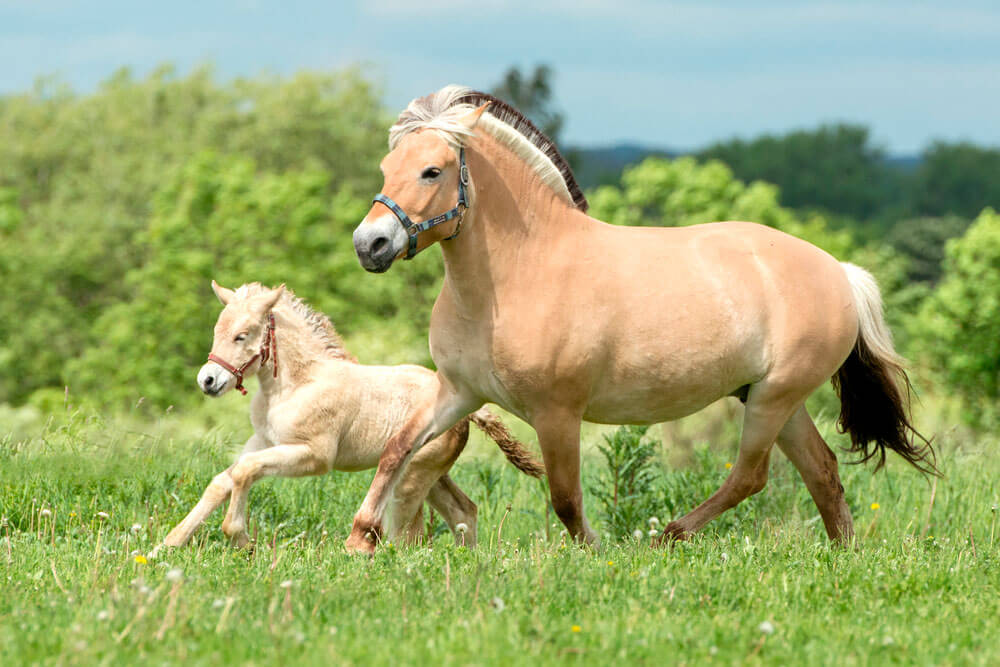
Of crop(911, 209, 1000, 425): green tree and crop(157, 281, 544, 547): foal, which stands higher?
crop(157, 281, 544, 547): foal

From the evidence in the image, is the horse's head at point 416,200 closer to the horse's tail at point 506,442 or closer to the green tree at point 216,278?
the horse's tail at point 506,442

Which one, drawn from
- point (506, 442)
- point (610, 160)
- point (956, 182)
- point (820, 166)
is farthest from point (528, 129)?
point (610, 160)

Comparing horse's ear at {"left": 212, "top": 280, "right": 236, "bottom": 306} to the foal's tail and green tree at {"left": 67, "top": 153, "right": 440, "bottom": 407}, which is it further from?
green tree at {"left": 67, "top": 153, "right": 440, "bottom": 407}

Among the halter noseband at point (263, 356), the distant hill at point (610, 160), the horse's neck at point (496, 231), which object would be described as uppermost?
the horse's neck at point (496, 231)

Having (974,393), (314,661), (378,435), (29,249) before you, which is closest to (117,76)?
(29,249)

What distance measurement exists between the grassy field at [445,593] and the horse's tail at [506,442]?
461mm

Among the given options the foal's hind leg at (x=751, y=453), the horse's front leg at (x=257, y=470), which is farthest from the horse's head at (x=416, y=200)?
the foal's hind leg at (x=751, y=453)

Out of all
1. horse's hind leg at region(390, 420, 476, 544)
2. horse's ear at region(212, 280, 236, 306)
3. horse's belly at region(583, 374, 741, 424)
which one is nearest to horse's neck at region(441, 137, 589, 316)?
horse's belly at region(583, 374, 741, 424)

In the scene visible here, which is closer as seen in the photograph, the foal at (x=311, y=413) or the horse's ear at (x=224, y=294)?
the foal at (x=311, y=413)

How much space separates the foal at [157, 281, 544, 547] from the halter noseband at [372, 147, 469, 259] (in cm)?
103

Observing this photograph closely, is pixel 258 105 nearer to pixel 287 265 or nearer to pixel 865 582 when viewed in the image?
Answer: pixel 287 265

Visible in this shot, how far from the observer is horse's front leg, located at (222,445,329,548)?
21.1 feet

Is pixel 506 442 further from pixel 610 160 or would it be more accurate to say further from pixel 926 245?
pixel 610 160

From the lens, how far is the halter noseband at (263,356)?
22.1 feet
